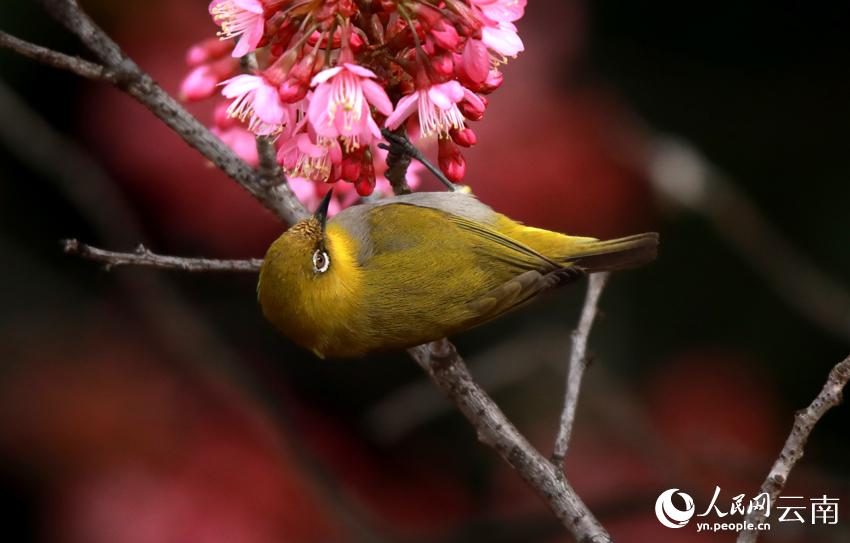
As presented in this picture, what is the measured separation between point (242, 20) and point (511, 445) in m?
1.08

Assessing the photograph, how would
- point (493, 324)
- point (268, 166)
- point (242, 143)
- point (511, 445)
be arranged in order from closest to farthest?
point (511, 445) < point (268, 166) < point (242, 143) < point (493, 324)

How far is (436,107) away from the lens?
185 centimetres

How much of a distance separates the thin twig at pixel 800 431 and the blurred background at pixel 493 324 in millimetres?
1544

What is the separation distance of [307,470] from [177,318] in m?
0.85

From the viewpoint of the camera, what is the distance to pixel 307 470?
3.28 meters

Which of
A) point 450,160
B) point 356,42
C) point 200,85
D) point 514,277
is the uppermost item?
point 200,85

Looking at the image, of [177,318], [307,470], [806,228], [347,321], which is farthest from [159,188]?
[806,228]

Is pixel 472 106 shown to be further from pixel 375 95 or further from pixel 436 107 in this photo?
pixel 375 95

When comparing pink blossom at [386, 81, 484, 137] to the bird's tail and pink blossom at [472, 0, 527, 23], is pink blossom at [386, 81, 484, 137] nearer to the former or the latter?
pink blossom at [472, 0, 527, 23]

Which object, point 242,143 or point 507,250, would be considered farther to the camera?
point 507,250

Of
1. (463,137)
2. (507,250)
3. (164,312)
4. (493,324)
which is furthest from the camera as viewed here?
(493,324)

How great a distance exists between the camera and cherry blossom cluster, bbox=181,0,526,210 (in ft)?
5.74

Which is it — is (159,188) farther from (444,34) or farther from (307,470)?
(444,34)

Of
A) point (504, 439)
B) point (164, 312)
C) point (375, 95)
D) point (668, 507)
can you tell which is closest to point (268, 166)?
point (375, 95)
